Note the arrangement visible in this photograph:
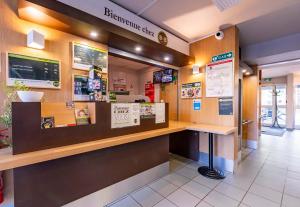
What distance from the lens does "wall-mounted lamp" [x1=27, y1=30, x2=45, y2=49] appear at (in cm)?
161

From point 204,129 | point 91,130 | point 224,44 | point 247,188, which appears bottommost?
point 247,188

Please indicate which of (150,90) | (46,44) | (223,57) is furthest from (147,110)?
(150,90)

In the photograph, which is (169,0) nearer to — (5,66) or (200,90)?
(200,90)

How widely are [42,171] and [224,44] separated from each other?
140 inches

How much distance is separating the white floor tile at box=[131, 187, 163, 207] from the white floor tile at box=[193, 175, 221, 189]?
84 cm

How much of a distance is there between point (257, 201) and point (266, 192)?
0.36 m

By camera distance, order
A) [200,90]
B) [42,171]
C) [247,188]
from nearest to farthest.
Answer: [42,171]
[247,188]
[200,90]

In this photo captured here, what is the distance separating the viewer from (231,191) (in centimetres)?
223

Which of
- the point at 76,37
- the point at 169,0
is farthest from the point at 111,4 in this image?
the point at 169,0

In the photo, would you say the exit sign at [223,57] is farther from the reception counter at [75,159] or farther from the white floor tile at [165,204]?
the white floor tile at [165,204]

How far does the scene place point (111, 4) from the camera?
216 centimetres

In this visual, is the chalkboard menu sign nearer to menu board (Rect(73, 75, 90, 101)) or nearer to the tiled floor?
menu board (Rect(73, 75, 90, 101))

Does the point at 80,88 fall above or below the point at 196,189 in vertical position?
above

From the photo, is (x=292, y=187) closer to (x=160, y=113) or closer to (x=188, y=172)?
(x=188, y=172)
